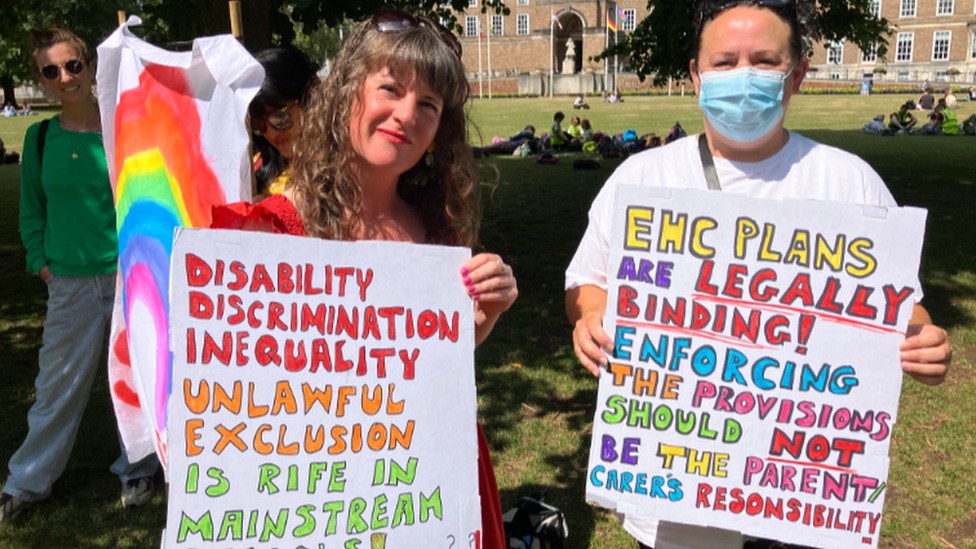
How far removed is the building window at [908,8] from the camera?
2504 inches

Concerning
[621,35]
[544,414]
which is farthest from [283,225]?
[621,35]

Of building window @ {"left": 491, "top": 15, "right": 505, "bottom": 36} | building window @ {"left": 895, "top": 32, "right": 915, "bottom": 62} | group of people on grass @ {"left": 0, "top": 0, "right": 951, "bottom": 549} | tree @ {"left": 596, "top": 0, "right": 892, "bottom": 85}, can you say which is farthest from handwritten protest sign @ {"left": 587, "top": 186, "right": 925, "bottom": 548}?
building window @ {"left": 491, "top": 15, "right": 505, "bottom": 36}

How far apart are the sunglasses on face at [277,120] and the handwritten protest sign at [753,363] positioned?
1376 millimetres

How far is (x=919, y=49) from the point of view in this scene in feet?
209

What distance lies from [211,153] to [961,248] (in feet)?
30.3

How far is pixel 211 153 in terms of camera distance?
179 cm

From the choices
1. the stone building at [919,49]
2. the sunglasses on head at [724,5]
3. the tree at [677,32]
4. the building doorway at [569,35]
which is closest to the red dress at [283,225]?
the sunglasses on head at [724,5]

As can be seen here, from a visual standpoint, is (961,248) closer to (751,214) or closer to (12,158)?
(751,214)

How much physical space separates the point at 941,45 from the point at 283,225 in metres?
75.0

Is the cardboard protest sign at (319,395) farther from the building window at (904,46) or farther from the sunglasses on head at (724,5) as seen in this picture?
the building window at (904,46)

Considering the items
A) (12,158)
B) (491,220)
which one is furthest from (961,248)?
(12,158)

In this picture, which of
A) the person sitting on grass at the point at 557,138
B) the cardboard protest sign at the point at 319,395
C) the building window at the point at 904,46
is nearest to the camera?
the cardboard protest sign at the point at 319,395

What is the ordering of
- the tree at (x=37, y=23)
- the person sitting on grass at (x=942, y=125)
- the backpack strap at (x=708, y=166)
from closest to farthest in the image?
the backpack strap at (x=708, y=166) → the tree at (x=37, y=23) → the person sitting on grass at (x=942, y=125)

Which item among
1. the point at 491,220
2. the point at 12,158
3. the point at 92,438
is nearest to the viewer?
the point at 92,438
